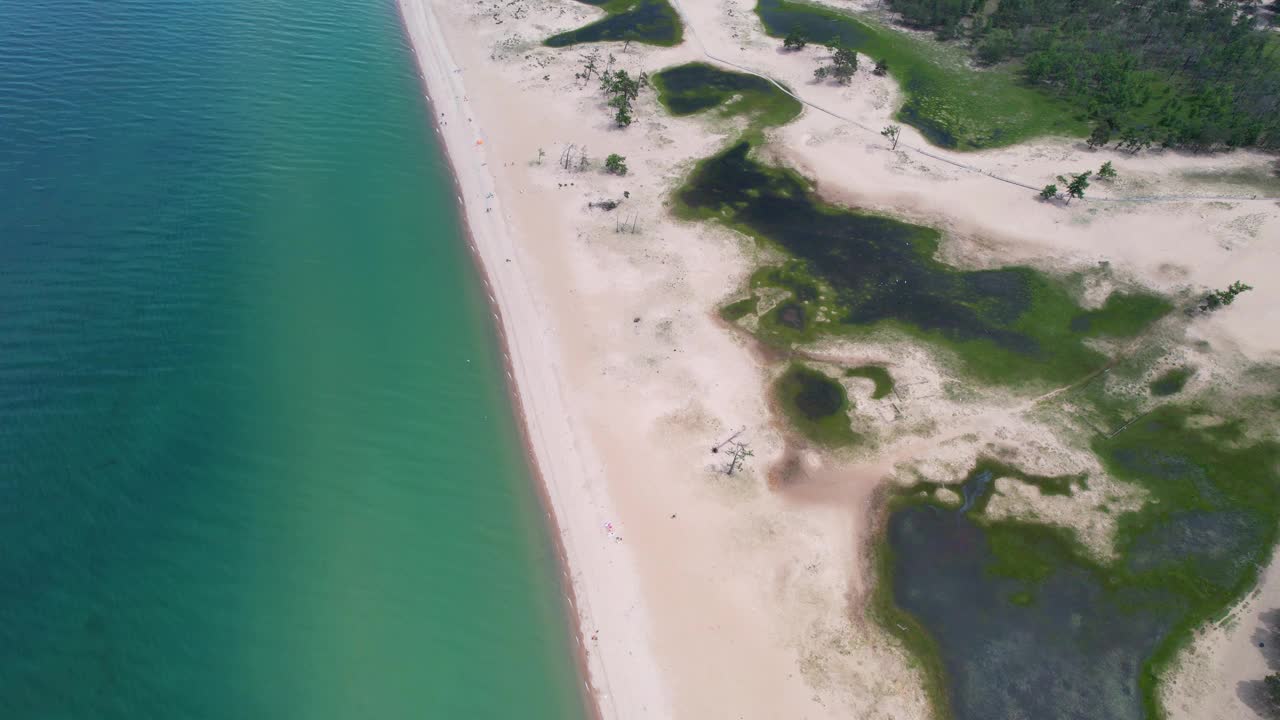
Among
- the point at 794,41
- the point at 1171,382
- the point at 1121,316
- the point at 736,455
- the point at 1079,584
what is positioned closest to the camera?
the point at 1079,584

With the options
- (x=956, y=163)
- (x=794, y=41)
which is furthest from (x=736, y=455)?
(x=794, y=41)

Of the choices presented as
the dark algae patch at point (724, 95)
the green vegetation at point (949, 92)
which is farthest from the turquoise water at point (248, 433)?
the green vegetation at point (949, 92)

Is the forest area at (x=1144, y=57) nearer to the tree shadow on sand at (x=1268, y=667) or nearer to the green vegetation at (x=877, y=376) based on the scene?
the green vegetation at (x=877, y=376)

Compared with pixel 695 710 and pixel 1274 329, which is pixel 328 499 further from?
pixel 1274 329

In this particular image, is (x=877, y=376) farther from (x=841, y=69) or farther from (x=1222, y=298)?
(x=841, y=69)

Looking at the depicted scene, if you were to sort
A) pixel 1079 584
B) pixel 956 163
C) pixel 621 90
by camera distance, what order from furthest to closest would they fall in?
pixel 621 90, pixel 956 163, pixel 1079 584

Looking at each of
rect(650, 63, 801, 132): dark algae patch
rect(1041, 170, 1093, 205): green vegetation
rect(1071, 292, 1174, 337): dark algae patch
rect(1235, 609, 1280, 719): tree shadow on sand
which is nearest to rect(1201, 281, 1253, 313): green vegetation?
rect(1071, 292, 1174, 337): dark algae patch

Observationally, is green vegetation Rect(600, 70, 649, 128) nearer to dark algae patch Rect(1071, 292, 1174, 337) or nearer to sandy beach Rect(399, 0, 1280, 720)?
sandy beach Rect(399, 0, 1280, 720)
